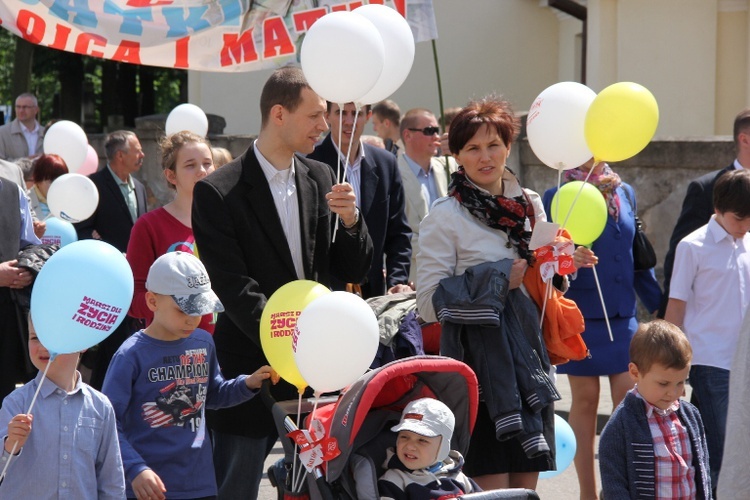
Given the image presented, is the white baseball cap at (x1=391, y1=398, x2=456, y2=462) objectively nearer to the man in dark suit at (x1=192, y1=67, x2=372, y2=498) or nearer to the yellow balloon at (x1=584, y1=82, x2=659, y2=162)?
the man in dark suit at (x1=192, y1=67, x2=372, y2=498)

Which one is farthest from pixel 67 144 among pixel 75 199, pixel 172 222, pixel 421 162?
pixel 172 222

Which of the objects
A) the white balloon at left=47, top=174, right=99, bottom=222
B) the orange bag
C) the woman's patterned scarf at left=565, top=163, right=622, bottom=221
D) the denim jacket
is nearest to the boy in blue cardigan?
the denim jacket

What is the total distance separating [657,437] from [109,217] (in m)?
5.14

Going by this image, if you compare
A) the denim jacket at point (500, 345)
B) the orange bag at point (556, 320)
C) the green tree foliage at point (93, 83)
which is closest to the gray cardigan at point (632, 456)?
the denim jacket at point (500, 345)

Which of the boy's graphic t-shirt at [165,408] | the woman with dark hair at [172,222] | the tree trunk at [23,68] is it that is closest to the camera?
the boy's graphic t-shirt at [165,408]

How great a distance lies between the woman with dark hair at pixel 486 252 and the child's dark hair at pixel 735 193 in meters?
1.44

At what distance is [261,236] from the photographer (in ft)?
16.7

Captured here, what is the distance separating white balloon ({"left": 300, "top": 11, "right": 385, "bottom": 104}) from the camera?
5152 millimetres

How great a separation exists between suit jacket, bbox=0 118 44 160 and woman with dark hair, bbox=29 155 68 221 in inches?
181

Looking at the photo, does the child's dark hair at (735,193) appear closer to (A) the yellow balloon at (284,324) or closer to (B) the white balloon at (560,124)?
(B) the white balloon at (560,124)

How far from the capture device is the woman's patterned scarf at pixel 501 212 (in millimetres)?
5094

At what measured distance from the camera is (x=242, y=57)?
8.77 metres

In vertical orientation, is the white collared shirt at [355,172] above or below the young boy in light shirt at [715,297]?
above

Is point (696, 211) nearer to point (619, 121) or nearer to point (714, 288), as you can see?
point (714, 288)
